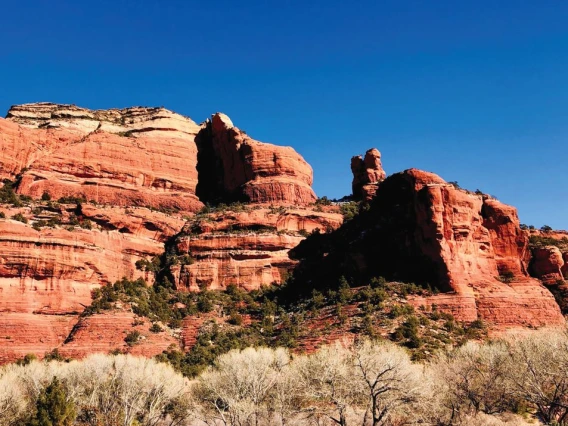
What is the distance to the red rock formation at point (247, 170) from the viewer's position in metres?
98.4

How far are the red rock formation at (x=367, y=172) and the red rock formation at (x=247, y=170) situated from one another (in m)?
8.99

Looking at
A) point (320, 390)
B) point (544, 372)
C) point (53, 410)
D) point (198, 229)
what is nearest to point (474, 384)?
point (544, 372)

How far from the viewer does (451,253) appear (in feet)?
211

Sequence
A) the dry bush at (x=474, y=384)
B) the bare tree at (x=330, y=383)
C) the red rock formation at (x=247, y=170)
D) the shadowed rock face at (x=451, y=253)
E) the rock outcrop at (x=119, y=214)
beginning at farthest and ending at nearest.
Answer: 1. the red rock formation at (x=247, y=170)
2. the rock outcrop at (x=119, y=214)
3. the shadowed rock face at (x=451, y=253)
4. the dry bush at (x=474, y=384)
5. the bare tree at (x=330, y=383)

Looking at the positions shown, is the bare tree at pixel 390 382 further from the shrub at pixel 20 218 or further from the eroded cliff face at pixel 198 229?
the shrub at pixel 20 218

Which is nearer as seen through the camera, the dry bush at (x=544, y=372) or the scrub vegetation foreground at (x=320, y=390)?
the scrub vegetation foreground at (x=320, y=390)

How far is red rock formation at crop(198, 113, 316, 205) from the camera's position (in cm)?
9844

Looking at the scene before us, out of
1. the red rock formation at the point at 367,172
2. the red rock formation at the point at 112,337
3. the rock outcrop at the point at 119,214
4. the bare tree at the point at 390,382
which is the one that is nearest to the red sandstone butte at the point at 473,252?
the rock outcrop at the point at 119,214

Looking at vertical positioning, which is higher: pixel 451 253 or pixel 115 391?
pixel 451 253

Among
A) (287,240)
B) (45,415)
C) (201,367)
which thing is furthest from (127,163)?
(45,415)

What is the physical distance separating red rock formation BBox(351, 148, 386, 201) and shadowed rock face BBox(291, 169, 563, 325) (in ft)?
75.0

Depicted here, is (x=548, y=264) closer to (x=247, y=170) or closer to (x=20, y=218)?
(x=247, y=170)

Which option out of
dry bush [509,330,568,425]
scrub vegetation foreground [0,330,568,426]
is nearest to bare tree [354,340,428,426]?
scrub vegetation foreground [0,330,568,426]

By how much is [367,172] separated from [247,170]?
2249 centimetres
